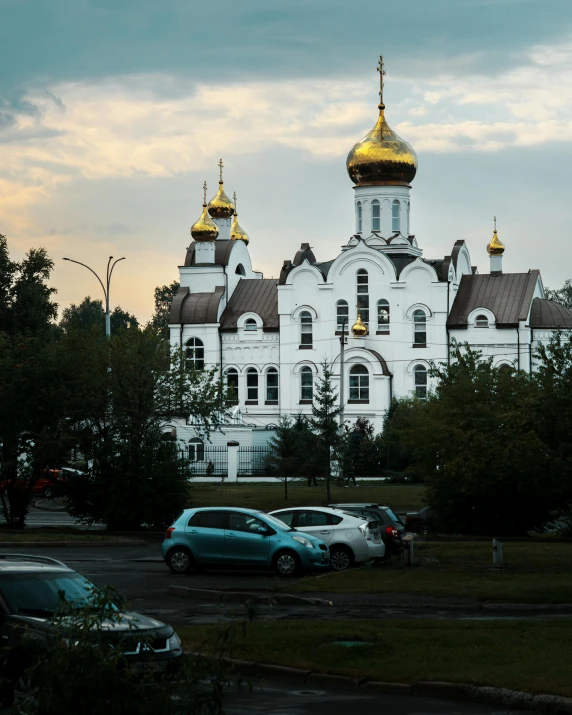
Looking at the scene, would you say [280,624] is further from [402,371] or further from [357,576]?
[402,371]

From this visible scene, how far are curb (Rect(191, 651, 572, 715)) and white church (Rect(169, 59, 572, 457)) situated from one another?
182 feet

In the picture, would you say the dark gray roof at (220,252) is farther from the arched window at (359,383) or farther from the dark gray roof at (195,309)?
the arched window at (359,383)

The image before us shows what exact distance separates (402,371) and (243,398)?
388 inches

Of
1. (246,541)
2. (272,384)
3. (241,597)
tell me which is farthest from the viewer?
(272,384)

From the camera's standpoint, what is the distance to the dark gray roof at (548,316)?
2785 inches

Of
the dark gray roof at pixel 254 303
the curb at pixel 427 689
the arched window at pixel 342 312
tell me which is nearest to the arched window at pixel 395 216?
the arched window at pixel 342 312

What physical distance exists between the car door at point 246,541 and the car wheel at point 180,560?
72 cm

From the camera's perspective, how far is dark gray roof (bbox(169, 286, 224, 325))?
75.1 m

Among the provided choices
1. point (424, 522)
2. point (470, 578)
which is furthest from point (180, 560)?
point (424, 522)

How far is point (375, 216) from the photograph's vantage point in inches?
3034

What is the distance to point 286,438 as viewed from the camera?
4847cm

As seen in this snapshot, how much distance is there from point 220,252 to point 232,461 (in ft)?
80.0

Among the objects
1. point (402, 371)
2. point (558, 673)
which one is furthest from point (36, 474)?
point (402, 371)

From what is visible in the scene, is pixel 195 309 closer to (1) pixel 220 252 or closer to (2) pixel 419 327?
(1) pixel 220 252
